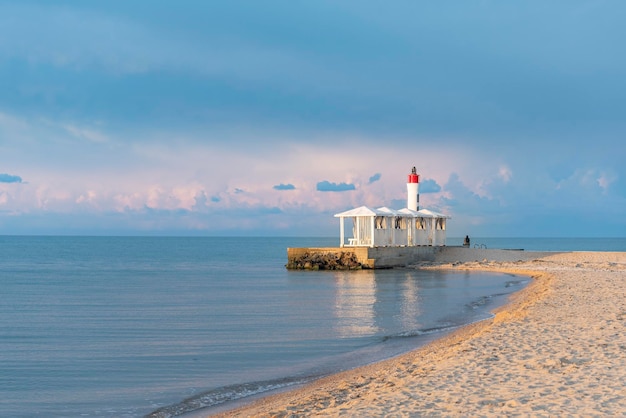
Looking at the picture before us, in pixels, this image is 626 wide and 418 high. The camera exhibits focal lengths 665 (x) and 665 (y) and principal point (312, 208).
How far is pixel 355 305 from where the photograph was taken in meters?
25.2

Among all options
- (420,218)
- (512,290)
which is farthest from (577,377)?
(420,218)

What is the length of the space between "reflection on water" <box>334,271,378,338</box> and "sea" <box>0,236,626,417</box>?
52 millimetres

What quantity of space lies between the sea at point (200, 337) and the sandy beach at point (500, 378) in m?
1.56

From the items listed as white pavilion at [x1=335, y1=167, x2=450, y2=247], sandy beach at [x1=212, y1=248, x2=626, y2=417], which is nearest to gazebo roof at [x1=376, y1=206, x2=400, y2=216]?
white pavilion at [x1=335, y1=167, x2=450, y2=247]

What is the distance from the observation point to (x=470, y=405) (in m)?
8.27

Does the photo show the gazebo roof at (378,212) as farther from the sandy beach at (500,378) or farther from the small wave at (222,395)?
the small wave at (222,395)

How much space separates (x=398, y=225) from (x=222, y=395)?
37.7 metres

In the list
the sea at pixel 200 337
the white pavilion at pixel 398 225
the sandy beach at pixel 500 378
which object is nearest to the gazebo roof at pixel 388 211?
the white pavilion at pixel 398 225

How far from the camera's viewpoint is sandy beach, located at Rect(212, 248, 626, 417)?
824 cm

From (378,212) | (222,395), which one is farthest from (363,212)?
(222,395)

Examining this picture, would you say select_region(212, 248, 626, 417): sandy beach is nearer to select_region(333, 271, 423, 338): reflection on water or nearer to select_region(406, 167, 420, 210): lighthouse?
select_region(333, 271, 423, 338): reflection on water

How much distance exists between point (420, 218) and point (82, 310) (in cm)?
3020

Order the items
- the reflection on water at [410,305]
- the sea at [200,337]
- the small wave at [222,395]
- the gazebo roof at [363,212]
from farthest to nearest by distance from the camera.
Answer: the gazebo roof at [363,212], the reflection on water at [410,305], the sea at [200,337], the small wave at [222,395]

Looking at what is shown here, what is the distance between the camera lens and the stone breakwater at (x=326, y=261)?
4581 centimetres
